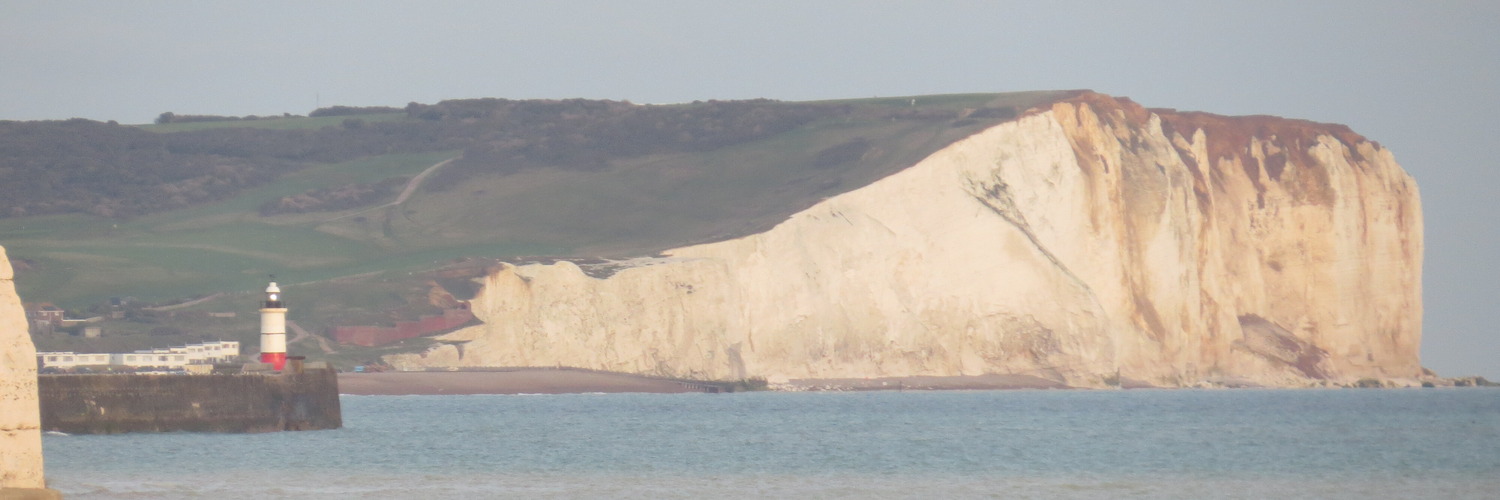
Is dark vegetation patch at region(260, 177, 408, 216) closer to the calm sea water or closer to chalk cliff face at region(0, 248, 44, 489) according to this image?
the calm sea water

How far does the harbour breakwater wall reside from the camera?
31938 millimetres

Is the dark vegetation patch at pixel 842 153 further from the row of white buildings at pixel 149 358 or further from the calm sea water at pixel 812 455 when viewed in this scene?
the row of white buildings at pixel 149 358

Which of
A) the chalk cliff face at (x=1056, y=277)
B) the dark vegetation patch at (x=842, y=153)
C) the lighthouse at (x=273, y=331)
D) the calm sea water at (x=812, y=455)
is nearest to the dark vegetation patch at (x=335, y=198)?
the dark vegetation patch at (x=842, y=153)

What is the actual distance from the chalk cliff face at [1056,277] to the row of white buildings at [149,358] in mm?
6249

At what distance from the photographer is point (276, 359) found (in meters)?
34.8

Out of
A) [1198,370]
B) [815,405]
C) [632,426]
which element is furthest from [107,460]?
[1198,370]

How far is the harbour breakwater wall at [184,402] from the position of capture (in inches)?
1257

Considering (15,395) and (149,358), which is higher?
(15,395)

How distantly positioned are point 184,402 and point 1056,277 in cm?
3699

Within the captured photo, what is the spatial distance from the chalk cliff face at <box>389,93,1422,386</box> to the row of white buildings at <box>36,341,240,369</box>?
6.25m

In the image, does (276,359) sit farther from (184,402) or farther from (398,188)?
(398,188)

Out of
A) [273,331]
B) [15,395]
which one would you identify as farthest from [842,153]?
[15,395]

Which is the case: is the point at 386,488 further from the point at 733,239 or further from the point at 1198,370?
the point at 1198,370

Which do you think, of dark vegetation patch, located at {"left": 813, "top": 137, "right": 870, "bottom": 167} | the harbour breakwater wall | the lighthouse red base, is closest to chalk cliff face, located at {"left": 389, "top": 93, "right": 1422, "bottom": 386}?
dark vegetation patch, located at {"left": 813, "top": 137, "right": 870, "bottom": 167}
